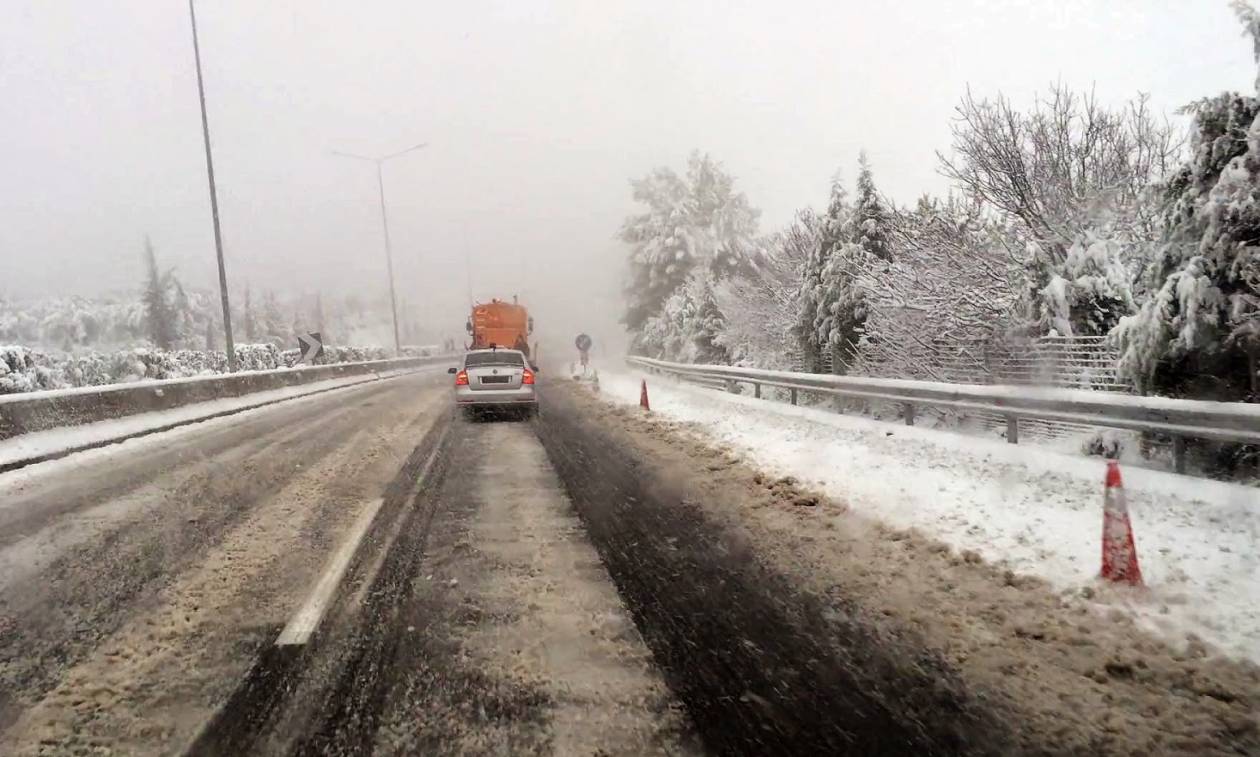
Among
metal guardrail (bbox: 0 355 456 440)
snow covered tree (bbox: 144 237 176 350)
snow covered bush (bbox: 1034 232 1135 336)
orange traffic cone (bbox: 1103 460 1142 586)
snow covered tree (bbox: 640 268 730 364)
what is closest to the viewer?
orange traffic cone (bbox: 1103 460 1142 586)

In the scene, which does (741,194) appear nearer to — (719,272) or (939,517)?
(719,272)

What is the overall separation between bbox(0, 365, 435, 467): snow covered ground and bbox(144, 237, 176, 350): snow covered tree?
57195 millimetres

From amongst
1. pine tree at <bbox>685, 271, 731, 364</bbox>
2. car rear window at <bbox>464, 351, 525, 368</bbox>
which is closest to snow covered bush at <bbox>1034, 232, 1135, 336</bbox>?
car rear window at <bbox>464, 351, 525, 368</bbox>

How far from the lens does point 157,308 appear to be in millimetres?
68312

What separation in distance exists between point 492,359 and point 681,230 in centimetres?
2677

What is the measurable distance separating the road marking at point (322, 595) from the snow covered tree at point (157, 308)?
73463mm

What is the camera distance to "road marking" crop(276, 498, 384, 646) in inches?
146

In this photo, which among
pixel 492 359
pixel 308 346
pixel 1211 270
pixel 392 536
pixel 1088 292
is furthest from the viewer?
pixel 308 346

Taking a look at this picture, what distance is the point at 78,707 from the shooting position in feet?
9.91

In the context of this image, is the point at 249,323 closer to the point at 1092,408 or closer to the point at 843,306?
the point at 843,306

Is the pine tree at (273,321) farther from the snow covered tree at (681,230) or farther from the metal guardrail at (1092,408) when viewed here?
the metal guardrail at (1092,408)

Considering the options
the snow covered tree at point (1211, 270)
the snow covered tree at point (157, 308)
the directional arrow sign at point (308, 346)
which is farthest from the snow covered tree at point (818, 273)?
the snow covered tree at point (157, 308)

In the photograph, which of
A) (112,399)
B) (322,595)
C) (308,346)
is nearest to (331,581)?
(322,595)

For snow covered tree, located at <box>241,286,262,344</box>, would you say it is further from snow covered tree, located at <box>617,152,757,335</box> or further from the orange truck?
the orange truck
